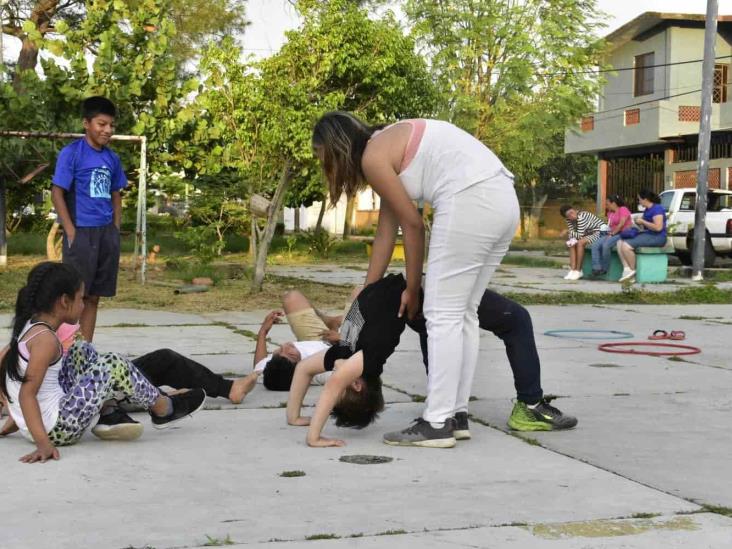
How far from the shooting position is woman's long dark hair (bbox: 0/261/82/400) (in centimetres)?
483

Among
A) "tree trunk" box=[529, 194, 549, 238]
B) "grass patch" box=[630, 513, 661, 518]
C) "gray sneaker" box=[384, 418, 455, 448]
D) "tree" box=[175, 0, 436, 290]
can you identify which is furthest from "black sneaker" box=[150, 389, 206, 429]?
"tree trunk" box=[529, 194, 549, 238]

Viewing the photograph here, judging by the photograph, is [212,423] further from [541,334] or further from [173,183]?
[173,183]

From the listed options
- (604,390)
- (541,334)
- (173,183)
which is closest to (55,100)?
(173,183)

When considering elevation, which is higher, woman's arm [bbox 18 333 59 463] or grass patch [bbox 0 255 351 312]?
woman's arm [bbox 18 333 59 463]

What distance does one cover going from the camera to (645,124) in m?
35.2

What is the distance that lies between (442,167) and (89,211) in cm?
340

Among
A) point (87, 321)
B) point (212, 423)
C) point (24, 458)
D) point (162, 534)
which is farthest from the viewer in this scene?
point (87, 321)

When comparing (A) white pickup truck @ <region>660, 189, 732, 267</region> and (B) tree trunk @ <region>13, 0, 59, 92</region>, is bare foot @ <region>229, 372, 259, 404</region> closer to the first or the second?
(A) white pickup truck @ <region>660, 189, 732, 267</region>

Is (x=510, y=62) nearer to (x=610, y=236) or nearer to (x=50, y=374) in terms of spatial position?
(x=610, y=236)

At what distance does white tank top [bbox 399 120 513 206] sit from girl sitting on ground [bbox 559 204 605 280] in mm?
13492

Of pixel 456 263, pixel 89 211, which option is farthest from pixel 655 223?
pixel 456 263

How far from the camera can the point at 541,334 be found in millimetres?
9984

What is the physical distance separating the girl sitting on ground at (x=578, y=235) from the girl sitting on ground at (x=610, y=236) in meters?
0.17

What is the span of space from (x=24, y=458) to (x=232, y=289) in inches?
405
